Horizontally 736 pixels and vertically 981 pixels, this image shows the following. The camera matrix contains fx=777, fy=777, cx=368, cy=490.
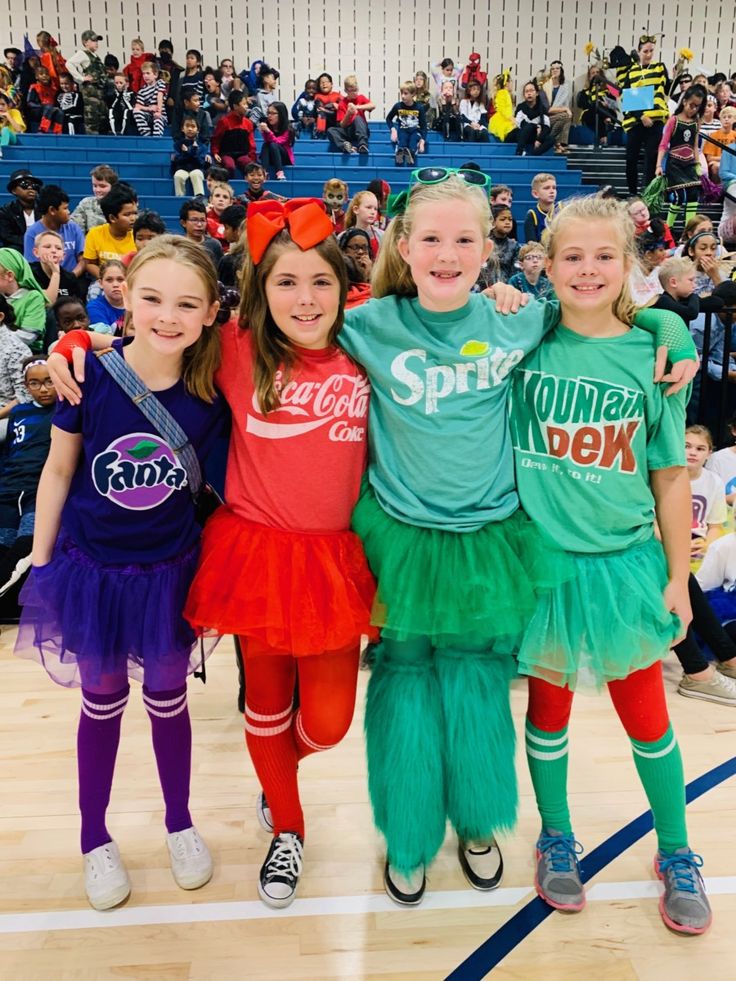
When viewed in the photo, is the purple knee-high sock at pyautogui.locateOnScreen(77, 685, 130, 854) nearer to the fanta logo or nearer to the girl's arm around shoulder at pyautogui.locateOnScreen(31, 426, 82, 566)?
the girl's arm around shoulder at pyautogui.locateOnScreen(31, 426, 82, 566)

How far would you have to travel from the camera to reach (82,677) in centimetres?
173

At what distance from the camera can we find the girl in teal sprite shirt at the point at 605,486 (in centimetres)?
163

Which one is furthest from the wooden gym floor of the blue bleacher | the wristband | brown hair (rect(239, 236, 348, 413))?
the blue bleacher

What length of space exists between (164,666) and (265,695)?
9.3 inches

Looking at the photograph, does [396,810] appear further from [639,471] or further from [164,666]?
[639,471]

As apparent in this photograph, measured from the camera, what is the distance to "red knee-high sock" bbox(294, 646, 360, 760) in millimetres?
1707

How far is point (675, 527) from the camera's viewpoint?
5.65ft

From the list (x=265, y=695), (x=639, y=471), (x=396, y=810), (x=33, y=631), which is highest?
(x=639, y=471)

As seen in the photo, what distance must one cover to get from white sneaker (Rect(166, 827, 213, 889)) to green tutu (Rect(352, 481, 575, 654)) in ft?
2.57

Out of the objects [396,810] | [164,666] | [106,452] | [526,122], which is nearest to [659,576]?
[396,810]

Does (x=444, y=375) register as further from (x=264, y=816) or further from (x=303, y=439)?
(x=264, y=816)

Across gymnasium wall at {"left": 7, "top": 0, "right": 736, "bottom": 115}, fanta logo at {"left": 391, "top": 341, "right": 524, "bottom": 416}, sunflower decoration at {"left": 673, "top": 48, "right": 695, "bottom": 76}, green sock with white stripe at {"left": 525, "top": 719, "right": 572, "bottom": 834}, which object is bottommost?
green sock with white stripe at {"left": 525, "top": 719, "right": 572, "bottom": 834}

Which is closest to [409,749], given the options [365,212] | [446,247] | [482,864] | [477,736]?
[477,736]

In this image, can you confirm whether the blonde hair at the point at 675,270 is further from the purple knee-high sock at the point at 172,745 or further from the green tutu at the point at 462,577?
the purple knee-high sock at the point at 172,745
